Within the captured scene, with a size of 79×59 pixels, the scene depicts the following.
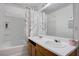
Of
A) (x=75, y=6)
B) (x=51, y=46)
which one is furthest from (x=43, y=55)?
(x=75, y=6)

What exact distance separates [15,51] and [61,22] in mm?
696

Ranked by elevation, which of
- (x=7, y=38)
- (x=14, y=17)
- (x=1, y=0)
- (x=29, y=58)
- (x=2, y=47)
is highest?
(x=1, y=0)

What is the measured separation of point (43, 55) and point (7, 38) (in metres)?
0.50

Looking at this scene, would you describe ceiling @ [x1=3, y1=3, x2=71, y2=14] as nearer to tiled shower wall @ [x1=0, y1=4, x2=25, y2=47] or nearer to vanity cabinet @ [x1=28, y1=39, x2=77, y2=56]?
tiled shower wall @ [x1=0, y1=4, x2=25, y2=47]

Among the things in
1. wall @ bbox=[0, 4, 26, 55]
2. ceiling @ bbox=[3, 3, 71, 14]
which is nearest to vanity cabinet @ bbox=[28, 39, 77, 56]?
wall @ bbox=[0, 4, 26, 55]

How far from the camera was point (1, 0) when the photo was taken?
1289 millimetres

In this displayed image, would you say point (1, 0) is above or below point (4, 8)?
above

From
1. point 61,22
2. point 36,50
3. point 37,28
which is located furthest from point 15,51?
point 61,22

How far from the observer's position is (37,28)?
130 cm

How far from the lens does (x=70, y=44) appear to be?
122cm

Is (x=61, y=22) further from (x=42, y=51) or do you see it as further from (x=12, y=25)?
(x=12, y=25)

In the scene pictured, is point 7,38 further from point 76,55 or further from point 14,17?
point 76,55

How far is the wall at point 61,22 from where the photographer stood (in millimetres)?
1233

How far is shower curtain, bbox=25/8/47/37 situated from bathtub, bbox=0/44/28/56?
0.18 meters
